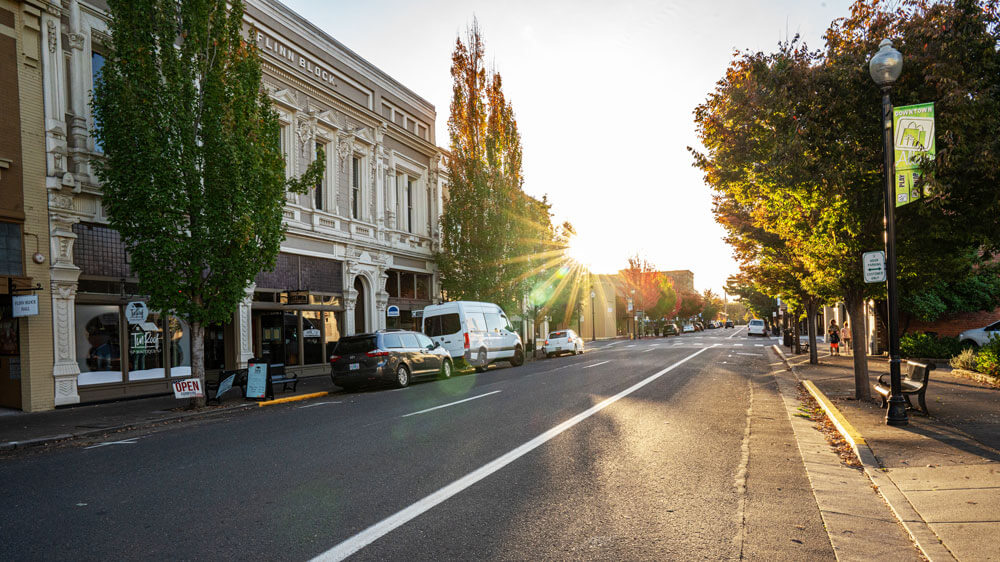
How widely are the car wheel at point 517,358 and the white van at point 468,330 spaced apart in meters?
1.71

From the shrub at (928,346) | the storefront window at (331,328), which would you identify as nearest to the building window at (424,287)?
the storefront window at (331,328)

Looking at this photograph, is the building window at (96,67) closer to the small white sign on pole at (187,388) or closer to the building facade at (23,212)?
the building facade at (23,212)

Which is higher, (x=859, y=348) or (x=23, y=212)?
(x=23, y=212)

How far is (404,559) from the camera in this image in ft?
13.6

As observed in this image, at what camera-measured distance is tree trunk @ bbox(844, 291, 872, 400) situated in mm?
11547

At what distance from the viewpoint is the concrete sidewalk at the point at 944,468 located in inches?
174

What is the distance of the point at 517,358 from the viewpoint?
2691 cm

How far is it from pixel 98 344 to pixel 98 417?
356 cm

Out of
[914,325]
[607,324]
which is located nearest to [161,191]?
[914,325]

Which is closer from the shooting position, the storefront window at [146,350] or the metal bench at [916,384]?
the metal bench at [916,384]

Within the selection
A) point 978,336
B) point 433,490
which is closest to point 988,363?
point 978,336

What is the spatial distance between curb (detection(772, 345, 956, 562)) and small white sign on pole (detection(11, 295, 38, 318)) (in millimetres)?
14725

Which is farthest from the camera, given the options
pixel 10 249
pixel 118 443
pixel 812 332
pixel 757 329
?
pixel 757 329

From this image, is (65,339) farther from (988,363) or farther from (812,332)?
(812,332)
